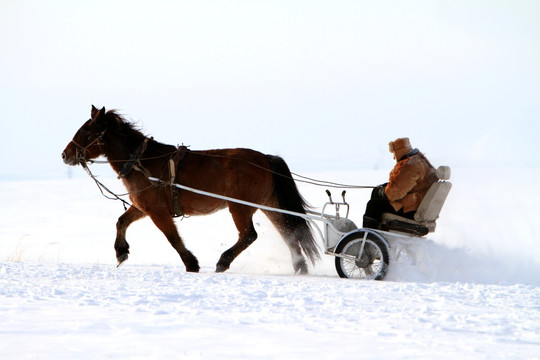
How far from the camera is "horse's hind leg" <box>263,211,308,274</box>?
9125mm

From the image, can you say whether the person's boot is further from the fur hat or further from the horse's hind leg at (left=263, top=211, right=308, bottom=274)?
the horse's hind leg at (left=263, top=211, right=308, bottom=274)

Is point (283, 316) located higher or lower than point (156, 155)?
lower

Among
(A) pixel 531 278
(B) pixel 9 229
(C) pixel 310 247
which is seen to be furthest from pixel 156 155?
(B) pixel 9 229

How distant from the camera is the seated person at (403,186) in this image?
298 inches

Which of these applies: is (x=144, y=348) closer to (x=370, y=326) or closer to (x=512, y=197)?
(x=370, y=326)

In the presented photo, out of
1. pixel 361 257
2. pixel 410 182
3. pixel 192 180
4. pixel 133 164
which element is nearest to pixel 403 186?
pixel 410 182

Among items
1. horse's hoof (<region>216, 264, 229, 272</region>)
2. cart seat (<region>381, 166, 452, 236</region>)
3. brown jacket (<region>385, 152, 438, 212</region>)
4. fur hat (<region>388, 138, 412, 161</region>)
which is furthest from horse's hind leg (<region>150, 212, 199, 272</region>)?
fur hat (<region>388, 138, 412, 161</region>)

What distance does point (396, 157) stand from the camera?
7.83m

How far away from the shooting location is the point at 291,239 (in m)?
9.17

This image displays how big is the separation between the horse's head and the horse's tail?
215cm

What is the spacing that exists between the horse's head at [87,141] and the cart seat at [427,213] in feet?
12.2

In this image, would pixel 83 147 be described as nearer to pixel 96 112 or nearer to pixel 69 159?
pixel 69 159

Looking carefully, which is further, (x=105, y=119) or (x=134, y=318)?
(x=105, y=119)

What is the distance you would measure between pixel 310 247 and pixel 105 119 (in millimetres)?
3035
